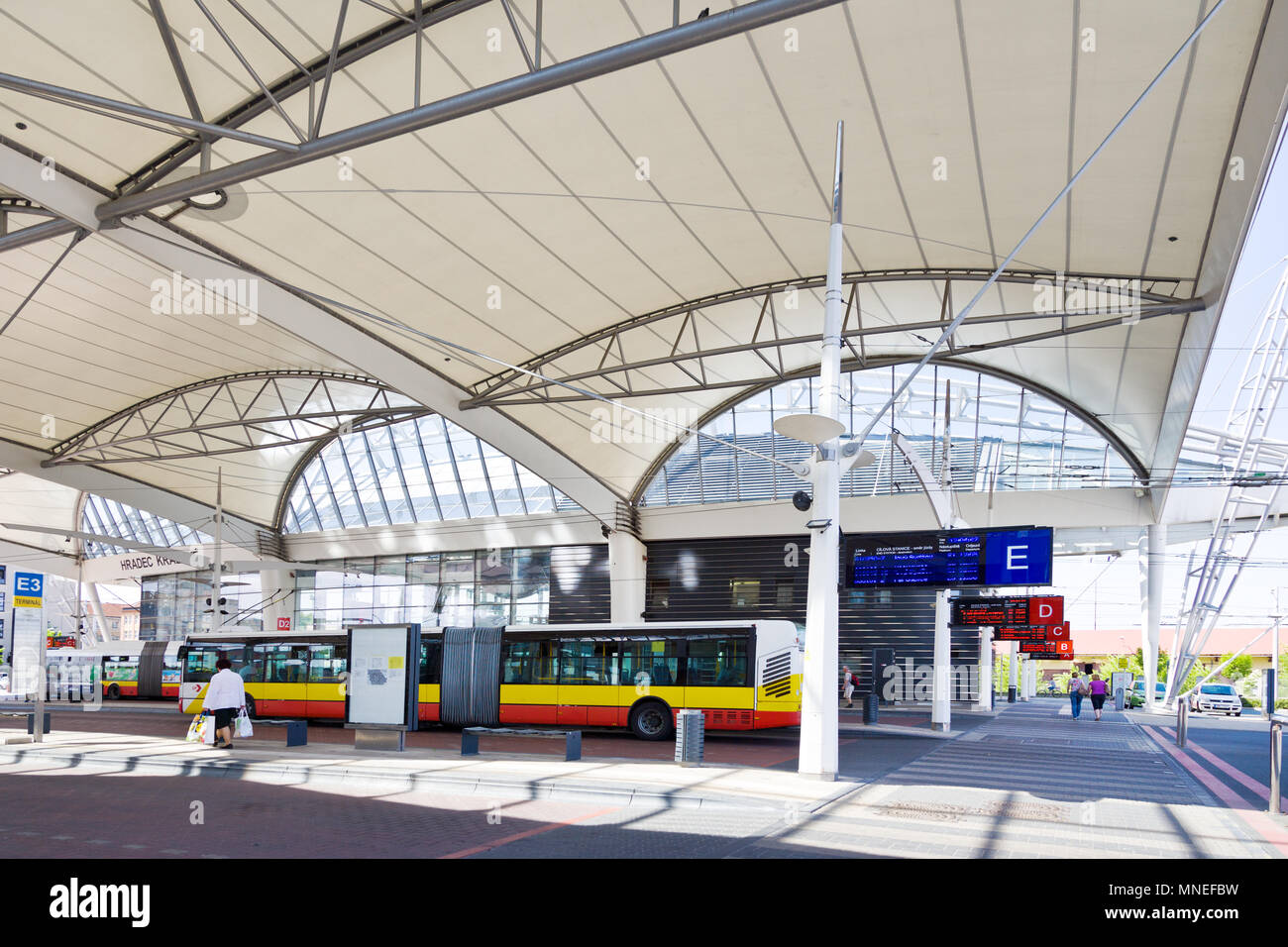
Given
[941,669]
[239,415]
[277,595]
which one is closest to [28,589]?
[239,415]

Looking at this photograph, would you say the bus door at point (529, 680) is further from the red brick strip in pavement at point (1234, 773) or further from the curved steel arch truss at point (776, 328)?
the red brick strip in pavement at point (1234, 773)

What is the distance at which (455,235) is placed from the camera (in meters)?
21.6

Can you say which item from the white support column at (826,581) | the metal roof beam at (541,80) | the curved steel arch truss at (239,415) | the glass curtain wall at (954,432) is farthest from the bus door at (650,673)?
the metal roof beam at (541,80)

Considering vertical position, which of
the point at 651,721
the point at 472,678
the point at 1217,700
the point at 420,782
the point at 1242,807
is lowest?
the point at 1217,700

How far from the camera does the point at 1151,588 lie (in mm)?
35906

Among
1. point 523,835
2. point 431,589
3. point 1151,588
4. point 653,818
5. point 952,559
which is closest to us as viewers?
point 523,835

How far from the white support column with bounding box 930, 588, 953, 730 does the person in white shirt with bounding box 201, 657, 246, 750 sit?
647 inches

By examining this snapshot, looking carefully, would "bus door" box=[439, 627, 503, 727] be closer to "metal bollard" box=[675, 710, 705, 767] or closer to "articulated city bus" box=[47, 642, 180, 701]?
"metal bollard" box=[675, 710, 705, 767]

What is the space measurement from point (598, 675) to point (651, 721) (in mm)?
1660

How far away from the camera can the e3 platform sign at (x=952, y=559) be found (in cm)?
1811

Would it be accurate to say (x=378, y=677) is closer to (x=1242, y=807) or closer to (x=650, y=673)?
(x=650, y=673)
